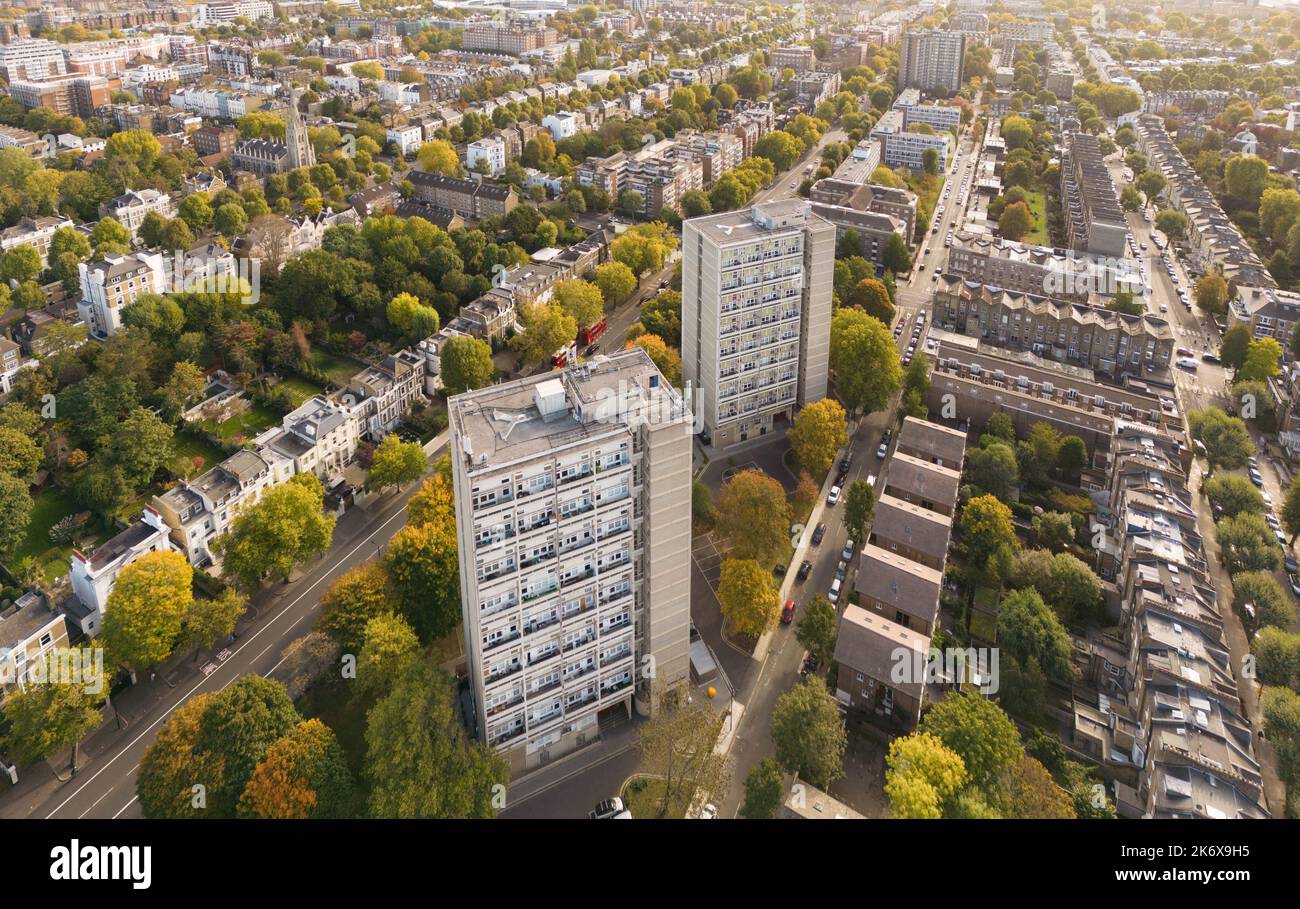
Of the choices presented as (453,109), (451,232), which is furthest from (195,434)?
(453,109)

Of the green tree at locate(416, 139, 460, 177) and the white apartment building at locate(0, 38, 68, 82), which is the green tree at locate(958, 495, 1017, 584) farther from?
the white apartment building at locate(0, 38, 68, 82)

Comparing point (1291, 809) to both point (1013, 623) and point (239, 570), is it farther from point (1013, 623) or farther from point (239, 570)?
point (239, 570)

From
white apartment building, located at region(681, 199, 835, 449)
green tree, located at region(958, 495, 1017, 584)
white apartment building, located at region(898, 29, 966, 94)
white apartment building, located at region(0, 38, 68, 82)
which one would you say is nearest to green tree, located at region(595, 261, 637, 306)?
white apartment building, located at region(681, 199, 835, 449)

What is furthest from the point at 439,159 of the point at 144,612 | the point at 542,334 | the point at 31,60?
the point at 31,60

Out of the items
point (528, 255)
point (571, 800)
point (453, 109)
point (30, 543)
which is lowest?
point (571, 800)

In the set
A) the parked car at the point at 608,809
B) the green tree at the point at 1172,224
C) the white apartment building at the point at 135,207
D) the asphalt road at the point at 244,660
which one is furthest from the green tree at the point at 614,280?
the green tree at the point at 1172,224

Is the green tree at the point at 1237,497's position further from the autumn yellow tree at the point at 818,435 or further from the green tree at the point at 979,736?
the green tree at the point at 979,736

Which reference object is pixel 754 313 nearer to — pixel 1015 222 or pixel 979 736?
pixel 979 736
